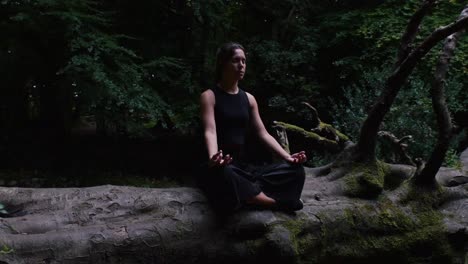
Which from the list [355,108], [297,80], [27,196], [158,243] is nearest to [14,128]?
[297,80]

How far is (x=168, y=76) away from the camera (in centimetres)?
790

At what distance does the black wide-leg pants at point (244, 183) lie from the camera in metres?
2.85

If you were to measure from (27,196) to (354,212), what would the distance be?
208 centimetres

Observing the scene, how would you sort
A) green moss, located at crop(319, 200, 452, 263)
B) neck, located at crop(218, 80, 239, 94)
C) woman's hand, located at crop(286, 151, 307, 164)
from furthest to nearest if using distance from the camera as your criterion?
green moss, located at crop(319, 200, 452, 263) < neck, located at crop(218, 80, 239, 94) < woman's hand, located at crop(286, 151, 307, 164)

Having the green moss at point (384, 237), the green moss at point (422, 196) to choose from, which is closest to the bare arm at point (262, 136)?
the green moss at point (384, 237)

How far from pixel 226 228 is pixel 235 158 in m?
0.48

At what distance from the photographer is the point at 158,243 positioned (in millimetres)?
2779

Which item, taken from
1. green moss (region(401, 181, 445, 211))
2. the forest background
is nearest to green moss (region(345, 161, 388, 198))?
green moss (region(401, 181, 445, 211))

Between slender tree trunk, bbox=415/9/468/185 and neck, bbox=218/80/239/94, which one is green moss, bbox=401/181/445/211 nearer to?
slender tree trunk, bbox=415/9/468/185

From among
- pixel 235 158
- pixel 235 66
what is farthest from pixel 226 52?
pixel 235 158

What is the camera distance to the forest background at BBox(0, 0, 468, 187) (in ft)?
22.1

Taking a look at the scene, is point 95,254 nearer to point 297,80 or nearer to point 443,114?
point 443,114

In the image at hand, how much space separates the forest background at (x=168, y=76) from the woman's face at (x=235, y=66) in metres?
3.68

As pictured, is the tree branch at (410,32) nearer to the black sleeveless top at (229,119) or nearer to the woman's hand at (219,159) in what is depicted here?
the black sleeveless top at (229,119)
